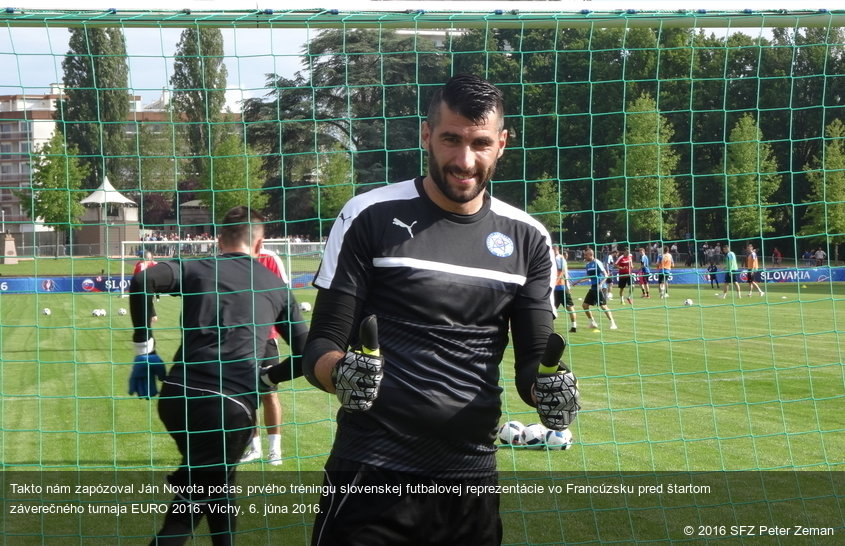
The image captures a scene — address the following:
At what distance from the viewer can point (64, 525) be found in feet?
18.9

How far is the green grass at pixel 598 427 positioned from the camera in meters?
5.76

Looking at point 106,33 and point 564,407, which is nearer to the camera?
point 564,407

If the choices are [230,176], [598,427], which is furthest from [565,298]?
[598,427]

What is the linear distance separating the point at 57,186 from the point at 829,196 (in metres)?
7.02

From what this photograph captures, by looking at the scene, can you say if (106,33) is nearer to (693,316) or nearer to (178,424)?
(178,424)

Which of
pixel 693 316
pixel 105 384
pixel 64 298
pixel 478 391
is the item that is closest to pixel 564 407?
pixel 478 391

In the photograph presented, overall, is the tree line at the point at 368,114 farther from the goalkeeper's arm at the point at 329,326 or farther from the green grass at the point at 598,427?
the goalkeeper's arm at the point at 329,326

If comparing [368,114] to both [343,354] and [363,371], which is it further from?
[363,371]

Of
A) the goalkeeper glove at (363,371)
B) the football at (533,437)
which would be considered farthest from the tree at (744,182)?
the goalkeeper glove at (363,371)

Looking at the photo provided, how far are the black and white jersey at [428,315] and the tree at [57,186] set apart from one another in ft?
11.1

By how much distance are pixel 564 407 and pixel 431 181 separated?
82cm

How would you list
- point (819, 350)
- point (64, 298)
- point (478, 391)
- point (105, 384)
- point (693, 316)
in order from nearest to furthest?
point (478, 391) < point (105, 384) < point (819, 350) < point (693, 316) < point (64, 298)

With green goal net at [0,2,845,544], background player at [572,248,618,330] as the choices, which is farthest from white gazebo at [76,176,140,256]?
background player at [572,248,618,330]

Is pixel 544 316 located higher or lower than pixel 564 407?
higher
